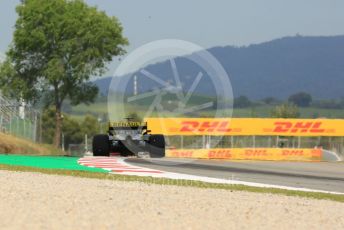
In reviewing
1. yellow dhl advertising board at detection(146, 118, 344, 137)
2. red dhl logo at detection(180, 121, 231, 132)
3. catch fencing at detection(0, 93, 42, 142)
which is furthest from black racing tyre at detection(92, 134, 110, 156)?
yellow dhl advertising board at detection(146, 118, 344, 137)

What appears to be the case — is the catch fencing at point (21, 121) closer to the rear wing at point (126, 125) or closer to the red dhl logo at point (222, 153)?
the red dhl logo at point (222, 153)

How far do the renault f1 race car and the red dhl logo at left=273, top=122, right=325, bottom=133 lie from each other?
21960 mm

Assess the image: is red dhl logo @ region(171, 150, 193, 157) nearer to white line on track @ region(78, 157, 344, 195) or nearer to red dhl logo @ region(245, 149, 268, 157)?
red dhl logo @ region(245, 149, 268, 157)

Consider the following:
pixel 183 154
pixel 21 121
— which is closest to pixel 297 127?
pixel 183 154

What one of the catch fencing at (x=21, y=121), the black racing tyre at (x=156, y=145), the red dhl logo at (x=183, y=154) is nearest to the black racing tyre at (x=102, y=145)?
the black racing tyre at (x=156, y=145)

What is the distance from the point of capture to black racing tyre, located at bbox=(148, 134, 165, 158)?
32.0 meters

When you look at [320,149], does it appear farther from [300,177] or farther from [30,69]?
[300,177]

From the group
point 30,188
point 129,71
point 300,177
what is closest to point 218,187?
point 30,188

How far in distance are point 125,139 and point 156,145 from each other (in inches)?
52.6

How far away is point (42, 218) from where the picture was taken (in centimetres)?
1061

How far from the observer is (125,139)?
3192 cm

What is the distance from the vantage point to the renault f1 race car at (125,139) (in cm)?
3184

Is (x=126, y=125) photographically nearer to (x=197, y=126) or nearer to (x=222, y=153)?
(x=222, y=153)

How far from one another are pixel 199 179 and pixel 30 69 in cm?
3224
